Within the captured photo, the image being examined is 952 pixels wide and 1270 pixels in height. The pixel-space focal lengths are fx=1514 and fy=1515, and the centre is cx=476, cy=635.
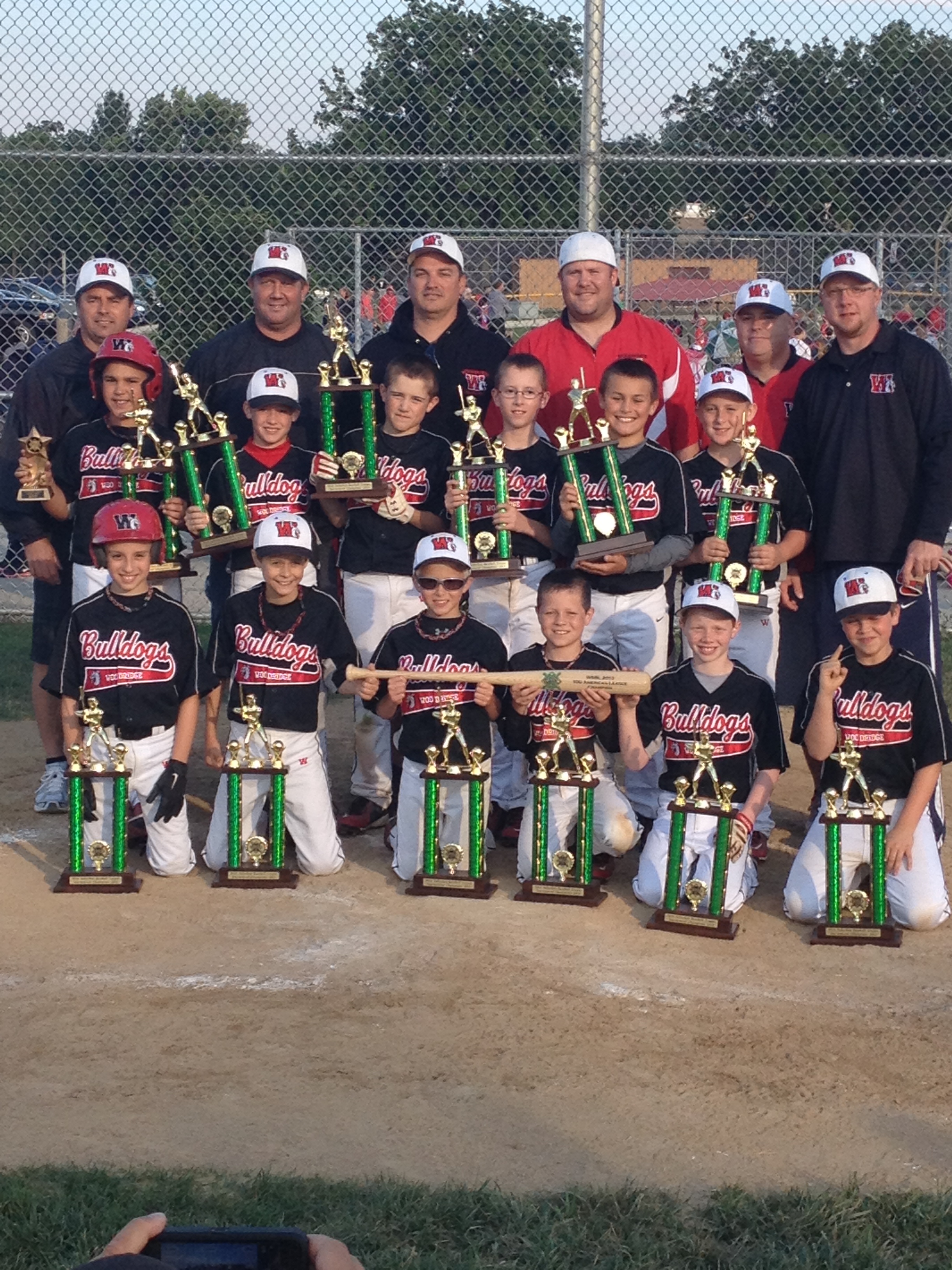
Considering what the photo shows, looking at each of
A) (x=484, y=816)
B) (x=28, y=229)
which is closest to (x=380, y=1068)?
(x=484, y=816)

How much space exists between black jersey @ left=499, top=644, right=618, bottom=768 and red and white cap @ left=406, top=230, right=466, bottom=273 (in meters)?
1.73

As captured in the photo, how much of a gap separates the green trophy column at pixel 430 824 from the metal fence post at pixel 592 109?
3.40 m

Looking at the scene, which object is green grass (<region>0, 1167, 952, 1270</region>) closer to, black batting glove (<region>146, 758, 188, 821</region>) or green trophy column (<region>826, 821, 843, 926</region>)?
green trophy column (<region>826, 821, 843, 926</region>)

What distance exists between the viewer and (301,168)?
35.2ft

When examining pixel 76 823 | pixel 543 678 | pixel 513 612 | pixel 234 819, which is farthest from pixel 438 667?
pixel 76 823

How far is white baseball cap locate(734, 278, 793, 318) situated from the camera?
6.14 m

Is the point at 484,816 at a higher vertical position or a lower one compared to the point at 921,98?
lower

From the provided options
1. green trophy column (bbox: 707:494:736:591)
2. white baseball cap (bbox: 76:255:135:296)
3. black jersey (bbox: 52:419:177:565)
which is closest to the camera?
green trophy column (bbox: 707:494:736:591)

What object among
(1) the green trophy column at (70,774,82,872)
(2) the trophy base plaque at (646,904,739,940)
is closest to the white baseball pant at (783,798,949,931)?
(2) the trophy base plaque at (646,904,739,940)

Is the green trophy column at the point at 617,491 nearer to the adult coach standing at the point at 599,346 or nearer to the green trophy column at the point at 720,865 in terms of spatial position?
the adult coach standing at the point at 599,346

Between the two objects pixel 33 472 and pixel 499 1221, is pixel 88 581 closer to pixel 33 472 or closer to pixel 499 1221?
pixel 33 472

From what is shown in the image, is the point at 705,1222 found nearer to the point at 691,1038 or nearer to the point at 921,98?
the point at 691,1038

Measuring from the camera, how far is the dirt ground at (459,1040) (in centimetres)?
354

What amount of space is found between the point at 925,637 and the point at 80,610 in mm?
3240
